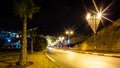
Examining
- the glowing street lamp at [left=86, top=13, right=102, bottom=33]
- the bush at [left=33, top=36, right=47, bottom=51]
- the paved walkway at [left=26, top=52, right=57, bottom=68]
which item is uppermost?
the glowing street lamp at [left=86, top=13, right=102, bottom=33]

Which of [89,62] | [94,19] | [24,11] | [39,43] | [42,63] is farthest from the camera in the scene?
[39,43]

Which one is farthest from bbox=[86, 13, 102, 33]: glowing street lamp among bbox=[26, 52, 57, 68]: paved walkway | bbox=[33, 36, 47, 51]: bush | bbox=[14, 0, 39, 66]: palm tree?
bbox=[33, 36, 47, 51]: bush

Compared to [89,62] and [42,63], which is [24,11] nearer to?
[42,63]

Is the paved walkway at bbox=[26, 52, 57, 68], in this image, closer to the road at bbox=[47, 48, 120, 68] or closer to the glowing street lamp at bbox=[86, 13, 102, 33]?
the road at bbox=[47, 48, 120, 68]

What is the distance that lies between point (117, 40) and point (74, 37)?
85131mm

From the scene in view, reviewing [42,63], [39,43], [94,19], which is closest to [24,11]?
[42,63]

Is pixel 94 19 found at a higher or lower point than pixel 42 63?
higher

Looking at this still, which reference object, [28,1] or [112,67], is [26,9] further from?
[112,67]

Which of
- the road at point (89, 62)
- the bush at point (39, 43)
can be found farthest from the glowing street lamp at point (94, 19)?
the bush at point (39, 43)

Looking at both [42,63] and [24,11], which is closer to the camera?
[24,11]

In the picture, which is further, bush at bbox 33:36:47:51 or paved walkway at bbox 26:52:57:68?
bush at bbox 33:36:47:51

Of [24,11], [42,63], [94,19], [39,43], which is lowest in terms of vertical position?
[42,63]

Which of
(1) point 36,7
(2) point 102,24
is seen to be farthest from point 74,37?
(1) point 36,7

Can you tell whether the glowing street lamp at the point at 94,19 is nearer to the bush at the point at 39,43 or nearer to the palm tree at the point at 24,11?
the palm tree at the point at 24,11
